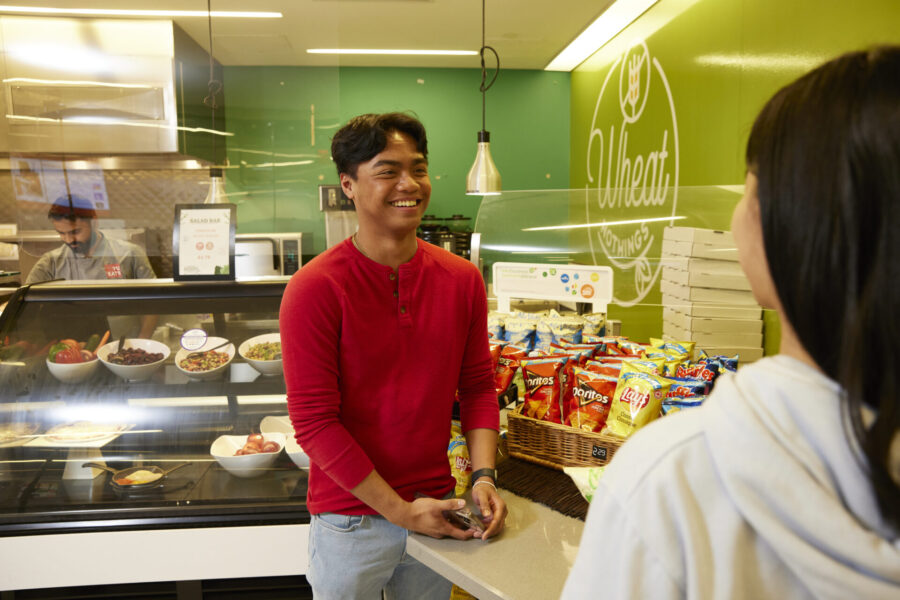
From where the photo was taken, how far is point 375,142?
137 cm

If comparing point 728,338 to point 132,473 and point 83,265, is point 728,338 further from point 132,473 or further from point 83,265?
point 83,265

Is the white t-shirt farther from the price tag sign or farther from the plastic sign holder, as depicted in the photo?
the plastic sign holder

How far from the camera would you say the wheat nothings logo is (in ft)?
9.55

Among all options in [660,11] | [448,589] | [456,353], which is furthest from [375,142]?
[660,11]

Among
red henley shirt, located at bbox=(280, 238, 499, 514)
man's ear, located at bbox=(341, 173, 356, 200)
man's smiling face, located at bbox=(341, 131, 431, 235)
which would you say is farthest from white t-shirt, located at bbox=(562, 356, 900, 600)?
man's ear, located at bbox=(341, 173, 356, 200)

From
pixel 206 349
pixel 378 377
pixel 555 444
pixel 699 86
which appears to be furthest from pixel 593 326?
pixel 699 86

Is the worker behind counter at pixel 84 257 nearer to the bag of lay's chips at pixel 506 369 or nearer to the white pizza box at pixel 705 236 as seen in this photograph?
the bag of lay's chips at pixel 506 369

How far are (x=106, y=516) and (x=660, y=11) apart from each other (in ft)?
15.6

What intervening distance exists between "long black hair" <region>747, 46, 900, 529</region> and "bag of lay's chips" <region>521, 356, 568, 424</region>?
1.16 m

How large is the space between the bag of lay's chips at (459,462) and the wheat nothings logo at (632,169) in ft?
5.02

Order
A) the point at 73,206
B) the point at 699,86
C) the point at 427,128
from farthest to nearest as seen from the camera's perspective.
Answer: the point at 427,128
the point at 73,206
the point at 699,86

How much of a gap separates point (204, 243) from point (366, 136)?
921mm

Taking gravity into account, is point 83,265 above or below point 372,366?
above

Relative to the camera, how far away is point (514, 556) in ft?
3.97
